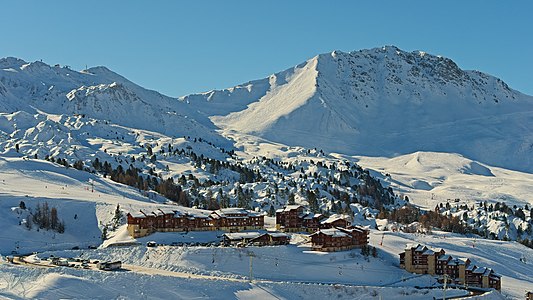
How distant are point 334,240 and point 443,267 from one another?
15.3 m

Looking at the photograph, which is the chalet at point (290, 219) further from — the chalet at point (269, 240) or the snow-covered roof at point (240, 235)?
the chalet at point (269, 240)

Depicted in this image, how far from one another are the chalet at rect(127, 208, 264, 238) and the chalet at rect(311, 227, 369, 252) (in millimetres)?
16807

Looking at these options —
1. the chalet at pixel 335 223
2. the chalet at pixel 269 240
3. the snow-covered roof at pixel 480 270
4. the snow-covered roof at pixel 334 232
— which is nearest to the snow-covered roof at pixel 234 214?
the chalet at pixel 335 223

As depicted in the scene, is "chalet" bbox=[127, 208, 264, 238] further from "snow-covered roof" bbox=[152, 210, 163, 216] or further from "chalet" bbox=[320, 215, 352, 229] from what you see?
"chalet" bbox=[320, 215, 352, 229]

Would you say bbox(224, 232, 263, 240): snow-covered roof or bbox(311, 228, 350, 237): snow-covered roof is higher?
bbox(311, 228, 350, 237): snow-covered roof

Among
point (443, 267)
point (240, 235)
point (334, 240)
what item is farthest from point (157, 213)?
point (443, 267)

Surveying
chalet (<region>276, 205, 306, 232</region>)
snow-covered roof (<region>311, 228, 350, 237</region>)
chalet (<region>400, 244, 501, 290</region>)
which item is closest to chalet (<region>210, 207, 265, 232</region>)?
chalet (<region>276, 205, 306, 232</region>)

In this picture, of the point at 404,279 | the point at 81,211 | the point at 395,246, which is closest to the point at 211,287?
the point at 404,279

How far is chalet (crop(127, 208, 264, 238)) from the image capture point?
106 metres

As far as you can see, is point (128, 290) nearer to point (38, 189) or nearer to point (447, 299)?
point (447, 299)

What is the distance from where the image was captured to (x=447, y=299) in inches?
3359

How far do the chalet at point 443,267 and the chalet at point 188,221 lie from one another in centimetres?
2711

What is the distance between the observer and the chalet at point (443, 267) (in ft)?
314

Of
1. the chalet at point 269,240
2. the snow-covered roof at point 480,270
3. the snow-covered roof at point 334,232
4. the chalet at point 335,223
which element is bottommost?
the snow-covered roof at point 480,270
